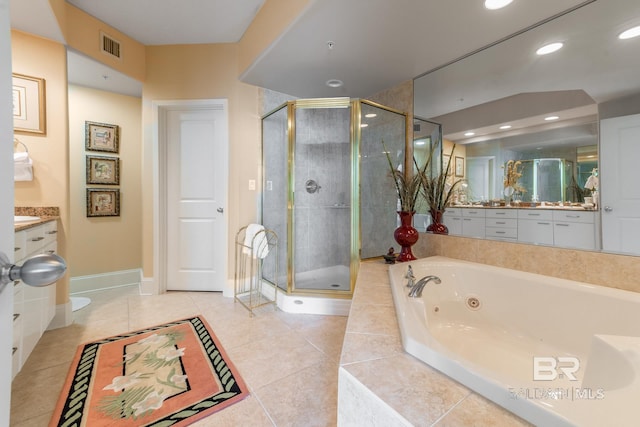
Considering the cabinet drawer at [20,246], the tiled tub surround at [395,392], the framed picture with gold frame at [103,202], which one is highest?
the framed picture with gold frame at [103,202]

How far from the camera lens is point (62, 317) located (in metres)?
2.17

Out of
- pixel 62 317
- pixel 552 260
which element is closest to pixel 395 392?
pixel 552 260

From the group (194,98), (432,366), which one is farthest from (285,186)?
(432,366)

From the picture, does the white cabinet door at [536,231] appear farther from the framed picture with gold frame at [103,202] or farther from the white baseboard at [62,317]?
the framed picture with gold frame at [103,202]

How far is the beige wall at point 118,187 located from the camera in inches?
116

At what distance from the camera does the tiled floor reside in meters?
1.30

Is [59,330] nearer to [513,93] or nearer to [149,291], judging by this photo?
[149,291]

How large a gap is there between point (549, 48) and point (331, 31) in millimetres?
1421

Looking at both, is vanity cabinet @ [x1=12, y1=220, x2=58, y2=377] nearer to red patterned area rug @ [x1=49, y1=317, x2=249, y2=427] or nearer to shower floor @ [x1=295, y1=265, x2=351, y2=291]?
red patterned area rug @ [x1=49, y1=317, x2=249, y2=427]

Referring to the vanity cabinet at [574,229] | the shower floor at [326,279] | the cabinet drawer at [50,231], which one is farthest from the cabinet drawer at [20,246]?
the vanity cabinet at [574,229]

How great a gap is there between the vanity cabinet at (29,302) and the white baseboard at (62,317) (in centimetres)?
11

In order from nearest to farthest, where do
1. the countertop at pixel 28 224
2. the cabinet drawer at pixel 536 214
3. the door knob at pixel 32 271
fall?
1. the door knob at pixel 32 271
2. the countertop at pixel 28 224
3. the cabinet drawer at pixel 536 214

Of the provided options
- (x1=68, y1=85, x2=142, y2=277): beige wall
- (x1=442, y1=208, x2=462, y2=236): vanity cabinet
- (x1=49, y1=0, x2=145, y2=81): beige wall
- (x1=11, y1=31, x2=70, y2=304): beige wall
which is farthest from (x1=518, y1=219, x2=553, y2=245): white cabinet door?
(x1=68, y1=85, x2=142, y2=277): beige wall

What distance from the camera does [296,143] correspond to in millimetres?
2725
